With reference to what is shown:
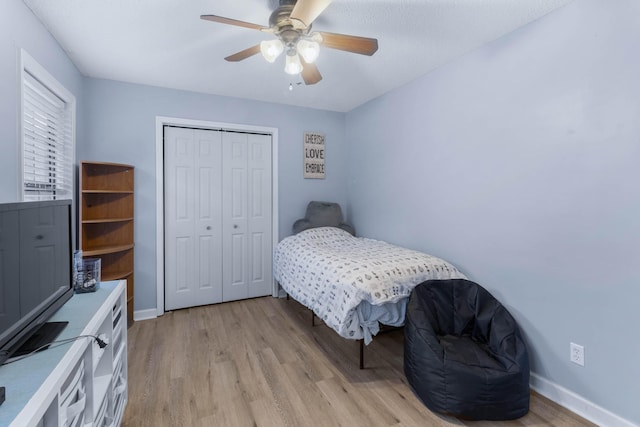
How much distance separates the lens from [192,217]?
3279mm

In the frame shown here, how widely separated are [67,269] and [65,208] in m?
0.30

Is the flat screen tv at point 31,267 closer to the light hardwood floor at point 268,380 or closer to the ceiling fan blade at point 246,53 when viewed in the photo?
A: the light hardwood floor at point 268,380

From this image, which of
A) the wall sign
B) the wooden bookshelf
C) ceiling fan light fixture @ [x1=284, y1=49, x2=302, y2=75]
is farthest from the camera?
the wall sign

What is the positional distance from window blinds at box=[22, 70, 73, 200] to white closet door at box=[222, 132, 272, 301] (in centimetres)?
138

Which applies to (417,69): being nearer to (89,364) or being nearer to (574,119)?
(574,119)

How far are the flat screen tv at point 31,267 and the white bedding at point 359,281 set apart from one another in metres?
1.53

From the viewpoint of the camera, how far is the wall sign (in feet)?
12.4

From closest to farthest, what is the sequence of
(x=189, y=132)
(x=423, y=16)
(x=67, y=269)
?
(x=67, y=269) < (x=423, y=16) < (x=189, y=132)

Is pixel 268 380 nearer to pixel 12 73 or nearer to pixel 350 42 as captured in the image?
pixel 350 42

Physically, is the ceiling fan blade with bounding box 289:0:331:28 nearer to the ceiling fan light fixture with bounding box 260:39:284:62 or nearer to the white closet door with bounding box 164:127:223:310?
the ceiling fan light fixture with bounding box 260:39:284:62

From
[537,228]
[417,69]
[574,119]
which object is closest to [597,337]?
[537,228]

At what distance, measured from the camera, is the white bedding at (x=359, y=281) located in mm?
2010

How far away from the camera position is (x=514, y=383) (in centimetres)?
164

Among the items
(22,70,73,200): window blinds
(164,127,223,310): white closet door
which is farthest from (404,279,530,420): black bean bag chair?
(22,70,73,200): window blinds
